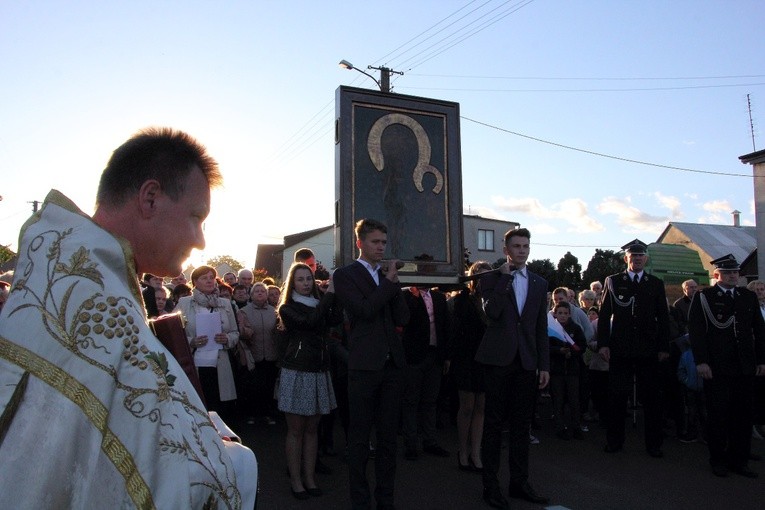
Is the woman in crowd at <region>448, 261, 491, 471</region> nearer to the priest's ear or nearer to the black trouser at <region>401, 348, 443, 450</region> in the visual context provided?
the black trouser at <region>401, 348, 443, 450</region>

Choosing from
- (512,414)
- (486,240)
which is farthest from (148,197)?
(486,240)

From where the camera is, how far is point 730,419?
20.6ft

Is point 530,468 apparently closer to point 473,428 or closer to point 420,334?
point 473,428

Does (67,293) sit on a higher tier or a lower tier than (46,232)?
lower

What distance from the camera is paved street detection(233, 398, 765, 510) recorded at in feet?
16.6

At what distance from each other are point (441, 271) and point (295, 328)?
6.46 feet

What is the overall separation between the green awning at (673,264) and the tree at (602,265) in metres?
4.96

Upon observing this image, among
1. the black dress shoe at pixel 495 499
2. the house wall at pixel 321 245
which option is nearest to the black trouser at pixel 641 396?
the black dress shoe at pixel 495 499

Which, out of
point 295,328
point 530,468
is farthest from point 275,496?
point 530,468

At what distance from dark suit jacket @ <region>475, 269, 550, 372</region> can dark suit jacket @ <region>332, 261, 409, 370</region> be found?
2.71ft

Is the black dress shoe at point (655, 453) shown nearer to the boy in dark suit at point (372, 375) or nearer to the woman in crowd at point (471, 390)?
the woman in crowd at point (471, 390)

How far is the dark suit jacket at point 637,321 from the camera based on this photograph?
22.6 feet

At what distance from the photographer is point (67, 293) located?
113 cm

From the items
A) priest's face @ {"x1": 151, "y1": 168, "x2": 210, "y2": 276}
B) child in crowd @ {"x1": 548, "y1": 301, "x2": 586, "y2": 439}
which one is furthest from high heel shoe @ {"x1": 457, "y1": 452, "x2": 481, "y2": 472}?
priest's face @ {"x1": 151, "y1": 168, "x2": 210, "y2": 276}
